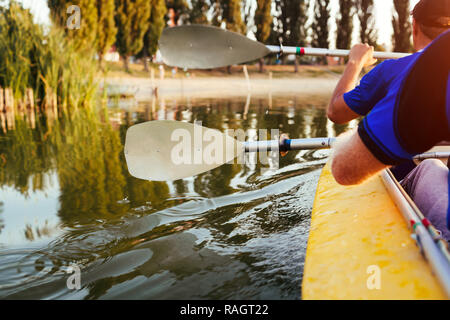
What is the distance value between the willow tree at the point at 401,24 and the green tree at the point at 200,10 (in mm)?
10847

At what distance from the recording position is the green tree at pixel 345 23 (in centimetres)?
2656

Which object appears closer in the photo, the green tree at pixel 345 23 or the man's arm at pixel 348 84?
the man's arm at pixel 348 84

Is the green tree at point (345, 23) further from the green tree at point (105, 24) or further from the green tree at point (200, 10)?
the green tree at point (105, 24)

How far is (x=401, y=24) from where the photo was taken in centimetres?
2384

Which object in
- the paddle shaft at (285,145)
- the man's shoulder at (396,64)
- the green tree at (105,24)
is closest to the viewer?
the man's shoulder at (396,64)

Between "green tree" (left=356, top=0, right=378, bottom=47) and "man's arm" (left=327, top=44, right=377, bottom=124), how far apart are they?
26.0m

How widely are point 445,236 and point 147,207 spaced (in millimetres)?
1879

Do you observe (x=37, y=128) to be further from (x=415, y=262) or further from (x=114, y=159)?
(x=415, y=262)

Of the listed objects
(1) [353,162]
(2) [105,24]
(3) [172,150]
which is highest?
(2) [105,24]

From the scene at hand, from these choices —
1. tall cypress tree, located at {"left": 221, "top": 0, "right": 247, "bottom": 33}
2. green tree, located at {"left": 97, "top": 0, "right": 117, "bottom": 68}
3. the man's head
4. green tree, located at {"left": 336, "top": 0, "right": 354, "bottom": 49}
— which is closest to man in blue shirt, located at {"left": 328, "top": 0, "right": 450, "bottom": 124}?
the man's head

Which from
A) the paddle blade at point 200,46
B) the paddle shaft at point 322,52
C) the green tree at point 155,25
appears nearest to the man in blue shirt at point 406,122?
the paddle shaft at point 322,52

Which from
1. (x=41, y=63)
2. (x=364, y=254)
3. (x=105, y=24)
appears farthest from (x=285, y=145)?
(x=105, y=24)

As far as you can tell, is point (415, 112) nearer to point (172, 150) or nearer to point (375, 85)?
point (375, 85)

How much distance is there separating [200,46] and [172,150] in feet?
3.25
